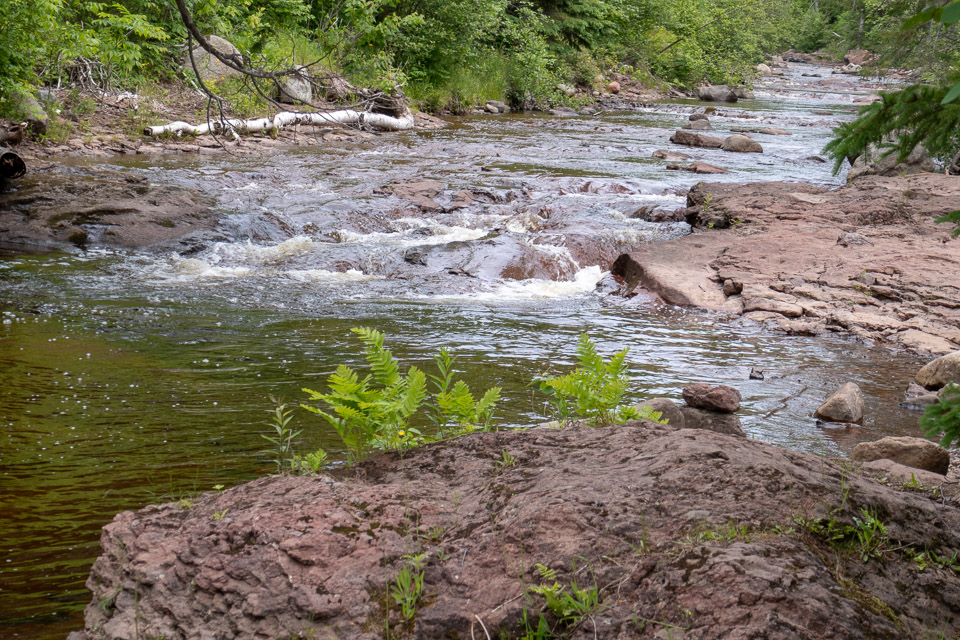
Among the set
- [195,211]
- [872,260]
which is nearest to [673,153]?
[872,260]

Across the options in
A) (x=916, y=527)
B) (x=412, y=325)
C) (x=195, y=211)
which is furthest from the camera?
(x=195, y=211)

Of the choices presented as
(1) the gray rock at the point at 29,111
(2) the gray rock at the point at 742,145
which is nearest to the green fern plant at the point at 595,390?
(1) the gray rock at the point at 29,111

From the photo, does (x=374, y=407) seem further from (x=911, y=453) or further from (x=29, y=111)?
(x=29, y=111)

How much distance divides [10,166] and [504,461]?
1049cm

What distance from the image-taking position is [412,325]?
736cm

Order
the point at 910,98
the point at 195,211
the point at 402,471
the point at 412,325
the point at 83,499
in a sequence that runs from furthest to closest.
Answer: the point at 195,211 < the point at 412,325 < the point at 83,499 < the point at 402,471 < the point at 910,98

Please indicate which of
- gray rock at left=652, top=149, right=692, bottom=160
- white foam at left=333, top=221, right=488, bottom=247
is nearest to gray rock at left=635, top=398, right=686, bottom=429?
white foam at left=333, top=221, right=488, bottom=247

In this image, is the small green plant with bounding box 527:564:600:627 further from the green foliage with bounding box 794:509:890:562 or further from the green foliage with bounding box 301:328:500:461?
the green foliage with bounding box 301:328:500:461

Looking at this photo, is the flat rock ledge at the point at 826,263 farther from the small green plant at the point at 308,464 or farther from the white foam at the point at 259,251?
the small green plant at the point at 308,464

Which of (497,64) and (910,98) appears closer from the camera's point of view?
(910,98)

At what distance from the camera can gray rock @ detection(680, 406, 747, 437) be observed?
16.2 feet

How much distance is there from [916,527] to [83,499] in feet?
11.5

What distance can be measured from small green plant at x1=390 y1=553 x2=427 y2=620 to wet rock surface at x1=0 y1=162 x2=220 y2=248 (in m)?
8.55

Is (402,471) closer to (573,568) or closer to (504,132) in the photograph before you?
(573,568)
